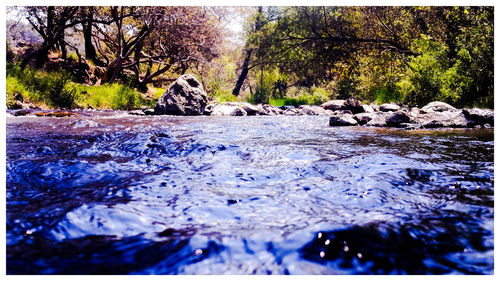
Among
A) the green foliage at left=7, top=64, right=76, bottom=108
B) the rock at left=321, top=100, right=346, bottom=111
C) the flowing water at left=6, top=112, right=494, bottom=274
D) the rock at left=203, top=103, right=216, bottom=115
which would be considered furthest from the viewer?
the rock at left=321, top=100, right=346, bottom=111

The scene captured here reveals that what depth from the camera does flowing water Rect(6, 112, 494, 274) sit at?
142cm

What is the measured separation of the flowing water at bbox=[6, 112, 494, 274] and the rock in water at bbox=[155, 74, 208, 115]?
339 inches

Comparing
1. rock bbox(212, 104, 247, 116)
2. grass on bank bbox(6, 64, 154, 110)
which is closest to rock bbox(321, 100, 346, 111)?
rock bbox(212, 104, 247, 116)

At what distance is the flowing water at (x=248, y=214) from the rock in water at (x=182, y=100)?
8.60 m

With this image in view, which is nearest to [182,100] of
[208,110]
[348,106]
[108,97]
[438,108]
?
[208,110]

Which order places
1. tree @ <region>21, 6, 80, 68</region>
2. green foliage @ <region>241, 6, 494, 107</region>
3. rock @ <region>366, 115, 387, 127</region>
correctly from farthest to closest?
tree @ <region>21, 6, 80, 68</region> < green foliage @ <region>241, 6, 494, 107</region> < rock @ <region>366, 115, 387, 127</region>

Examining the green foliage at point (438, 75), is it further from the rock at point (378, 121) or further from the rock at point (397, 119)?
the rock at point (378, 121)

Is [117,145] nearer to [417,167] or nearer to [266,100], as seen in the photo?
[417,167]

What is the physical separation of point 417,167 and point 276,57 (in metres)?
11.3

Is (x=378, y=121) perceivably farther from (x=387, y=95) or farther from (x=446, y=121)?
(x=387, y=95)

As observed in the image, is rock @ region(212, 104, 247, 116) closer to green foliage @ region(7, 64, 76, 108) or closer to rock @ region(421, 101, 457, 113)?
green foliage @ region(7, 64, 76, 108)

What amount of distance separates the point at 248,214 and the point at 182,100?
36.7 feet

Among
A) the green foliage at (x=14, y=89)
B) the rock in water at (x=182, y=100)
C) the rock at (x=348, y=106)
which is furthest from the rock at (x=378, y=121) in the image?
the green foliage at (x=14, y=89)

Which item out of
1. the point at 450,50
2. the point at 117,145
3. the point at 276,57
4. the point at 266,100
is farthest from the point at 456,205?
the point at 266,100
